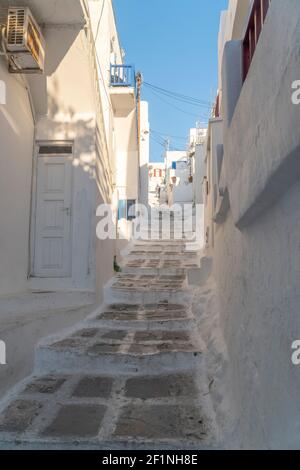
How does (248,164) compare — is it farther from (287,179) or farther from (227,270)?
(227,270)

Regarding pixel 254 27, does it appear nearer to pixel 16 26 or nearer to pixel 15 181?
pixel 16 26

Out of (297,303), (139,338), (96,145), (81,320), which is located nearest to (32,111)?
(96,145)

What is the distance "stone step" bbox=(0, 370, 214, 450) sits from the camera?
2285mm

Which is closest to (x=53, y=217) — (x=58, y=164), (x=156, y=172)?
(x=58, y=164)

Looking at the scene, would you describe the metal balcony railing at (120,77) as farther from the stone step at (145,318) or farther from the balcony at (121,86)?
the stone step at (145,318)

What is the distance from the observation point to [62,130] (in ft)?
17.4

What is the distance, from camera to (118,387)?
312 cm

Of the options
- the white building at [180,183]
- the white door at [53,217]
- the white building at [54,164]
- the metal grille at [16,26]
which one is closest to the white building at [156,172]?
the white building at [180,183]

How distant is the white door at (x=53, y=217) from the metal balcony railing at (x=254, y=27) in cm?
282

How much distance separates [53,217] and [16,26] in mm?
2390

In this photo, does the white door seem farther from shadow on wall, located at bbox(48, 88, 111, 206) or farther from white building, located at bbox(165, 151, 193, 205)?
white building, located at bbox(165, 151, 193, 205)

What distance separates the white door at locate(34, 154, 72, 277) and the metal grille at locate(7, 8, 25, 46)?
163 centimetres

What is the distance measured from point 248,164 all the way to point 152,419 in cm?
182

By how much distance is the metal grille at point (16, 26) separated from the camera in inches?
162
